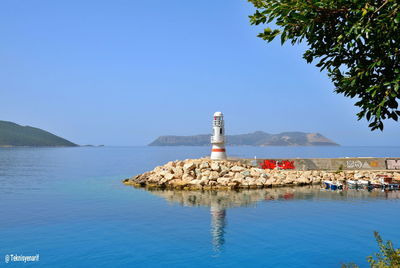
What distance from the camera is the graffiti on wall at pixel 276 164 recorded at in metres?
47.1

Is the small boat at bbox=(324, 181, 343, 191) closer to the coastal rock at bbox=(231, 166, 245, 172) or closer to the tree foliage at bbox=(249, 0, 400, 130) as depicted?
the coastal rock at bbox=(231, 166, 245, 172)

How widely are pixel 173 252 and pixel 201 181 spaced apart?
22.3 m

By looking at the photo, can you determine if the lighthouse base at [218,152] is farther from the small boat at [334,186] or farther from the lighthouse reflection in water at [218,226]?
the lighthouse reflection in water at [218,226]

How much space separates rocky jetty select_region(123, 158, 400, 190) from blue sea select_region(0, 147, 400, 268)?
3420 millimetres

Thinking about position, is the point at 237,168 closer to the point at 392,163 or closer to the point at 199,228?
the point at 199,228

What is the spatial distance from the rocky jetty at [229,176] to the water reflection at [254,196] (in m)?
1.97

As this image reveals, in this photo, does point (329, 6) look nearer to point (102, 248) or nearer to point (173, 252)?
point (173, 252)

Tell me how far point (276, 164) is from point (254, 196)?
44.3 ft

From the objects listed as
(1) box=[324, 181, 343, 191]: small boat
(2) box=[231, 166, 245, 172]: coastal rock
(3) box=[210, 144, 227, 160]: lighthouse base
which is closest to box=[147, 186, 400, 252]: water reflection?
(1) box=[324, 181, 343, 191]: small boat

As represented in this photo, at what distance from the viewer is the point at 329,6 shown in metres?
8.38

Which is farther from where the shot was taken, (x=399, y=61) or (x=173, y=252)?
(x=173, y=252)

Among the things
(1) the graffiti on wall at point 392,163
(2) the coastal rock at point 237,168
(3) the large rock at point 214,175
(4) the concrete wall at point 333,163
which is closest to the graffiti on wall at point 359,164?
(4) the concrete wall at point 333,163

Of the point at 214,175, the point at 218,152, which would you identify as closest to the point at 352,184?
the point at 214,175

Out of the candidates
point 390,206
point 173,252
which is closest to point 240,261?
point 173,252
